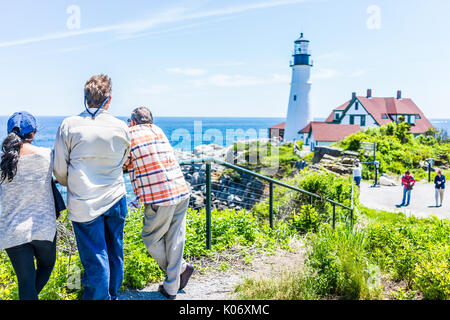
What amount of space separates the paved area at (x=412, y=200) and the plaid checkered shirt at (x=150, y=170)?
11762 mm

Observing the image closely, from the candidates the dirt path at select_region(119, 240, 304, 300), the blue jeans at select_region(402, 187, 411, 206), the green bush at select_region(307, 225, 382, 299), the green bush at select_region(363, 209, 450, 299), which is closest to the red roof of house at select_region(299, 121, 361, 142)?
the blue jeans at select_region(402, 187, 411, 206)

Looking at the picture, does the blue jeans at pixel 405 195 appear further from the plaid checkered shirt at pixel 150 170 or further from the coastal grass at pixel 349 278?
the plaid checkered shirt at pixel 150 170

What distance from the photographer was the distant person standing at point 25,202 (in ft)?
9.09

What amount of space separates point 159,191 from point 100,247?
628mm

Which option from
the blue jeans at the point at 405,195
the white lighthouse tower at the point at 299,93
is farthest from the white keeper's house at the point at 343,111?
the blue jeans at the point at 405,195

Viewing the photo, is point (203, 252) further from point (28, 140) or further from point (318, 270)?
point (28, 140)

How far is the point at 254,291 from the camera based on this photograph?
3547 mm

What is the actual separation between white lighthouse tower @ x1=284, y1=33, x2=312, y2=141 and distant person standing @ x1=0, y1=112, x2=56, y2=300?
5018cm

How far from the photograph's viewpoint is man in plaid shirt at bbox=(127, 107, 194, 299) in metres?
3.29

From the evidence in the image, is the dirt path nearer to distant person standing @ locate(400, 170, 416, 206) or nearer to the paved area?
the paved area

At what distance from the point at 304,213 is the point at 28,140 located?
5.60 meters

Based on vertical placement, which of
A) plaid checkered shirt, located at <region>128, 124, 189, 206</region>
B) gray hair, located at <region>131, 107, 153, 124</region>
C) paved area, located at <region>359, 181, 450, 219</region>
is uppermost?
gray hair, located at <region>131, 107, 153, 124</region>
